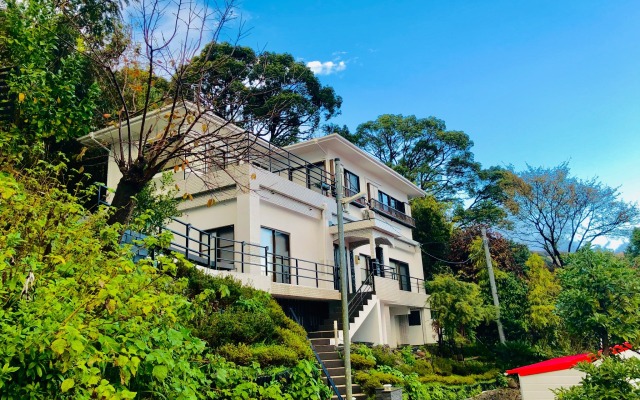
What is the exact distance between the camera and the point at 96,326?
12.9 feet

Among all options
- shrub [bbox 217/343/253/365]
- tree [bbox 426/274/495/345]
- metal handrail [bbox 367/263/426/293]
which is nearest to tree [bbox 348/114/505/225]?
metal handrail [bbox 367/263/426/293]

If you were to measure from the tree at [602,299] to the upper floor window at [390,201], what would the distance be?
1782 centimetres

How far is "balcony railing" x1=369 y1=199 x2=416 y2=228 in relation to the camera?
79.8 ft

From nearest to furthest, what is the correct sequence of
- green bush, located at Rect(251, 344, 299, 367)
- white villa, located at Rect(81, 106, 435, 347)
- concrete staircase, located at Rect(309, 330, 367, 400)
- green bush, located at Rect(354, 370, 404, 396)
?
green bush, located at Rect(251, 344, 299, 367) < concrete staircase, located at Rect(309, 330, 367, 400) < green bush, located at Rect(354, 370, 404, 396) < white villa, located at Rect(81, 106, 435, 347)

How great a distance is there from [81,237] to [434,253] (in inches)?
1098

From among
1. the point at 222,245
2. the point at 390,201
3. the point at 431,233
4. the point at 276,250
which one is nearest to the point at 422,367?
the point at 276,250

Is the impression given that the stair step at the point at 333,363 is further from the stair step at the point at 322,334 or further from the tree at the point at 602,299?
the tree at the point at 602,299

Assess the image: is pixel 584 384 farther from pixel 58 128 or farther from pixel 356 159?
pixel 356 159

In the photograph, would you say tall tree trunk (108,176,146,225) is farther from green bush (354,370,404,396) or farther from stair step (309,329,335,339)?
stair step (309,329,335,339)

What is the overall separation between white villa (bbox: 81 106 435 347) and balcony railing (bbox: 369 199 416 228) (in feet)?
0.37

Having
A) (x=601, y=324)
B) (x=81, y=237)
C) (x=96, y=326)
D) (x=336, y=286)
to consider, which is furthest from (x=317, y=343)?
(x=96, y=326)

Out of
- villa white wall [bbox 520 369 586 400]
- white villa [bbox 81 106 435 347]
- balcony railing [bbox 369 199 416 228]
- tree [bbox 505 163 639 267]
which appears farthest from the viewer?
tree [bbox 505 163 639 267]

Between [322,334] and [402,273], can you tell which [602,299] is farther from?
[402,273]

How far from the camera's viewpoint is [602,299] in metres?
7.64
